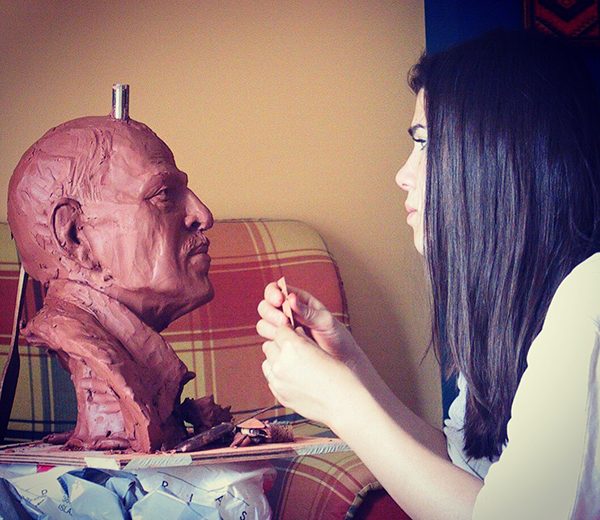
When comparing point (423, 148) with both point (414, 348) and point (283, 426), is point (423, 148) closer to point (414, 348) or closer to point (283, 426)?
point (283, 426)

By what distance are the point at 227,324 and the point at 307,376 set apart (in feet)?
4.52

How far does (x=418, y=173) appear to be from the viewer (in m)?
1.52

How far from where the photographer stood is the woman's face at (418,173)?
1.51 metres

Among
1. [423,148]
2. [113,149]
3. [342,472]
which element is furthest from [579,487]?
[342,472]

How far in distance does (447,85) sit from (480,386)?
1.61 ft

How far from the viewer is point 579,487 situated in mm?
1058

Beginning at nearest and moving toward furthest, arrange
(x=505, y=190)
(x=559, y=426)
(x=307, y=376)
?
(x=559, y=426), (x=307, y=376), (x=505, y=190)

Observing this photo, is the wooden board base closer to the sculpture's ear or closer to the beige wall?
the sculpture's ear

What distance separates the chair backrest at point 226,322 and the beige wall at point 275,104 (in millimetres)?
208

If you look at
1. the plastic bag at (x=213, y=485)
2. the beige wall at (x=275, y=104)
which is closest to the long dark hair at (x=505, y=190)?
the plastic bag at (x=213, y=485)

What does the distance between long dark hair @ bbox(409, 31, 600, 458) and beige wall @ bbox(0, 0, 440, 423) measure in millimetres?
1472

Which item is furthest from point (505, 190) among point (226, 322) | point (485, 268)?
point (226, 322)

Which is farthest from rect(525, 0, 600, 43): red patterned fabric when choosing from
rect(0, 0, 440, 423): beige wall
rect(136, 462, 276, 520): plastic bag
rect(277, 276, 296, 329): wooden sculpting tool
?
rect(136, 462, 276, 520): plastic bag

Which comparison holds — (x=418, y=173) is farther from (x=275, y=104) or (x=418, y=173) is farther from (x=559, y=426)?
(x=275, y=104)
